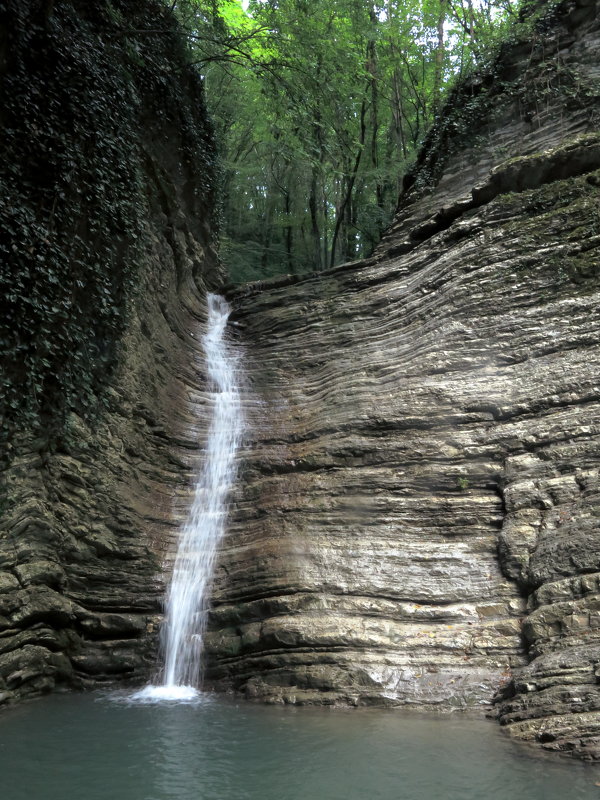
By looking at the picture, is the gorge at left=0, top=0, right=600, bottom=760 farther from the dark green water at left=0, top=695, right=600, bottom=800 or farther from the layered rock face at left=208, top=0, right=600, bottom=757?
the dark green water at left=0, top=695, right=600, bottom=800

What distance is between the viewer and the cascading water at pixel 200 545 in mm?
8633

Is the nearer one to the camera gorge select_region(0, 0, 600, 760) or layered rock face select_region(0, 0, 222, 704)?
gorge select_region(0, 0, 600, 760)

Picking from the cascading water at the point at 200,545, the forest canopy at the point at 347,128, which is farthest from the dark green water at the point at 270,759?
the forest canopy at the point at 347,128

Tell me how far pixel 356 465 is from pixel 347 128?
686 inches

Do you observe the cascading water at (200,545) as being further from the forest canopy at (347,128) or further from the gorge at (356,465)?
the forest canopy at (347,128)

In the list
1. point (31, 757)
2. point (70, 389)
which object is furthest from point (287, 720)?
point (70, 389)

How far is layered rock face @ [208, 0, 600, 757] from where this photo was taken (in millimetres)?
7566

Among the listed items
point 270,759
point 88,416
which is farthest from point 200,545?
point 270,759

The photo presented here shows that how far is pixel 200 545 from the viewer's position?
10.2 m

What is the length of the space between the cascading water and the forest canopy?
7037 mm

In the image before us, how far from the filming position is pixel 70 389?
31.1ft

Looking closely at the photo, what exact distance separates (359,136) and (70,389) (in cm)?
1921

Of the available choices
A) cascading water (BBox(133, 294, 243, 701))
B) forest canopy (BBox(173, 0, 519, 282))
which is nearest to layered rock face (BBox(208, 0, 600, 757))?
cascading water (BBox(133, 294, 243, 701))

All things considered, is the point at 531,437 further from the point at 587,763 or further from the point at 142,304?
the point at 142,304
